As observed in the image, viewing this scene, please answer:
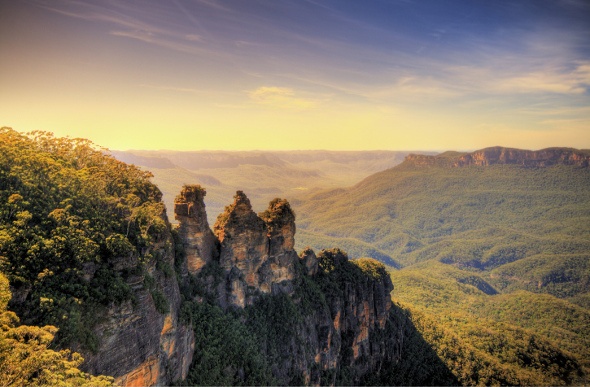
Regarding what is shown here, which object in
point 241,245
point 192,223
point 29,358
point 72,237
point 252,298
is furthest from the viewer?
point 252,298

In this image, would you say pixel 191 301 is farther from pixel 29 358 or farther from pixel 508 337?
pixel 508 337

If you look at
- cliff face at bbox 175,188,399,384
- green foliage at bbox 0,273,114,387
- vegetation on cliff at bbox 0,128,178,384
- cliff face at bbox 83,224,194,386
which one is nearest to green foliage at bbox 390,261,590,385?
cliff face at bbox 175,188,399,384

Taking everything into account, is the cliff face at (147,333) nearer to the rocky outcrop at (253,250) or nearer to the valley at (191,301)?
the valley at (191,301)

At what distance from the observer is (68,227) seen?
20938 mm

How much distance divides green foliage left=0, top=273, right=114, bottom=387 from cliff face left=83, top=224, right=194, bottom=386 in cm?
364

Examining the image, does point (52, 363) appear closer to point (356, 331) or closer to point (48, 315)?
point (48, 315)

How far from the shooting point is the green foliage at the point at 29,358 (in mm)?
13461

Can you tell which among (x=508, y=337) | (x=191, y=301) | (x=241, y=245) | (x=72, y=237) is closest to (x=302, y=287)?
(x=241, y=245)

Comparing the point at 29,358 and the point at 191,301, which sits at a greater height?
the point at 29,358

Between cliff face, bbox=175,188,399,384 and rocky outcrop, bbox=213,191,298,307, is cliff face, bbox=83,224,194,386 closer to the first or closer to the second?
cliff face, bbox=175,188,399,384

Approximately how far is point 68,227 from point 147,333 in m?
9.18

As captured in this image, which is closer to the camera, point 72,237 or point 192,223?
point 72,237

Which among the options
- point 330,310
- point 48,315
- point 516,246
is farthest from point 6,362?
point 516,246

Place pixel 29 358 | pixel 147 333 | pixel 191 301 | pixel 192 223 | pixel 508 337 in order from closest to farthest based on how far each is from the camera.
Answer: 1. pixel 29 358
2. pixel 147 333
3. pixel 191 301
4. pixel 192 223
5. pixel 508 337
